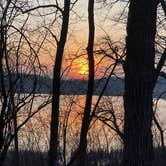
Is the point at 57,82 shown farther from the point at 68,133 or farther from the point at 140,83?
the point at 140,83

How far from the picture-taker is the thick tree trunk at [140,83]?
21.1 feet

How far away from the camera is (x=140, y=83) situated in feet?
21.1

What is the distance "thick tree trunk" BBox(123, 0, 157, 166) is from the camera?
6438mm

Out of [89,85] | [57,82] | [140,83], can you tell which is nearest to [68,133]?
[89,85]

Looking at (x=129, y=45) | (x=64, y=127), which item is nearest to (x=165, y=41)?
(x=64, y=127)

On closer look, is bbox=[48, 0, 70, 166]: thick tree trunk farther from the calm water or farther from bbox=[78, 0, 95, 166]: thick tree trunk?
the calm water

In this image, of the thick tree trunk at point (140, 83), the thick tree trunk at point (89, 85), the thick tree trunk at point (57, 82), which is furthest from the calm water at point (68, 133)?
the thick tree trunk at point (140, 83)

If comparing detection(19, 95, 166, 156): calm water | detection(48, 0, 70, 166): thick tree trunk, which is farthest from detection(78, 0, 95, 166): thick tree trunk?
detection(19, 95, 166, 156): calm water

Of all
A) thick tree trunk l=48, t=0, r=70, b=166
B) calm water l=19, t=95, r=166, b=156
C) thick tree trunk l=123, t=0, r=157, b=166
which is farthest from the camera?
calm water l=19, t=95, r=166, b=156

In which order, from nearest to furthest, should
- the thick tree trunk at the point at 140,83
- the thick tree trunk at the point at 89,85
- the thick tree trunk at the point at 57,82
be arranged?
the thick tree trunk at the point at 140,83 < the thick tree trunk at the point at 57,82 < the thick tree trunk at the point at 89,85

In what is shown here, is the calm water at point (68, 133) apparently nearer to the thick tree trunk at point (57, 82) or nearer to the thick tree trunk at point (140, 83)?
the thick tree trunk at point (57, 82)

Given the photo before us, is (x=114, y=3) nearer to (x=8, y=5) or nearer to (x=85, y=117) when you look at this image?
(x=85, y=117)

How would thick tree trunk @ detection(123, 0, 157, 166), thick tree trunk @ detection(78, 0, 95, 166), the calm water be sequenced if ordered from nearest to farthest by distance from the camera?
thick tree trunk @ detection(123, 0, 157, 166), thick tree trunk @ detection(78, 0, 95, 166), the calm water

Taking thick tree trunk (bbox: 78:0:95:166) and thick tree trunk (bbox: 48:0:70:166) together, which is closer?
thick tree trunk (bbox: 48:0:70:166)
